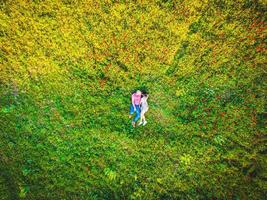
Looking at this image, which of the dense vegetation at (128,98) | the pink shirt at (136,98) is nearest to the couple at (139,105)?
the pink shirt at (136,98)

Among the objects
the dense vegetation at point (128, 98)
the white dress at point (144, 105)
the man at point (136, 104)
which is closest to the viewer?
the dense vegetation at point (128, 98)

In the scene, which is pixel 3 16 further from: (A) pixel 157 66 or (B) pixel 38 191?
(B) pixel 38 191

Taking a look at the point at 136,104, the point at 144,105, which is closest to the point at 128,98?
the point at 136,104

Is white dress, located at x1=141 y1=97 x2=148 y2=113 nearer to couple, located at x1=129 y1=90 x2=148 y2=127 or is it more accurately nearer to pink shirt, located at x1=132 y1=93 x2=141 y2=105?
couple, located at x1=129 y1=90 x2=148 y2=127

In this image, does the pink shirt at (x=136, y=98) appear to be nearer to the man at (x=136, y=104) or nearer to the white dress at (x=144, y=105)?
the man at (x=136, y=104)

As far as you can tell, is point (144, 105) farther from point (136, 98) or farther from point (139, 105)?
point (136, 98)

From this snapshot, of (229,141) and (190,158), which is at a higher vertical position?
(229,141)

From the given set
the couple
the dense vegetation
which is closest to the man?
the couple

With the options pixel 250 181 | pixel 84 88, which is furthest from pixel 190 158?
pixel 84 88
